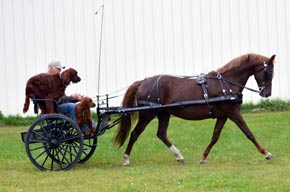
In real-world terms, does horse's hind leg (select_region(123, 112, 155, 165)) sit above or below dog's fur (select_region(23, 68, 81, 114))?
below

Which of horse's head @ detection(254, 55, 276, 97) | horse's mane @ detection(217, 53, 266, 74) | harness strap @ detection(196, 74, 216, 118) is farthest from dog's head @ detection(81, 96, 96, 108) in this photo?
horse's head @ detection(254, 55, 276, 97)

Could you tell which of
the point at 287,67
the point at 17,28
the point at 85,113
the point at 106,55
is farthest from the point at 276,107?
the point at 85,113

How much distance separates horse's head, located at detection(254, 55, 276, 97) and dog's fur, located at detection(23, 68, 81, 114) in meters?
2.72

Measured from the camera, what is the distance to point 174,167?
36.2ft

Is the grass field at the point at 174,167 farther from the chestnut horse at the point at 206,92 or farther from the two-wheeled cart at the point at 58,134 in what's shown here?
the chestnut horse at the point at 206,92

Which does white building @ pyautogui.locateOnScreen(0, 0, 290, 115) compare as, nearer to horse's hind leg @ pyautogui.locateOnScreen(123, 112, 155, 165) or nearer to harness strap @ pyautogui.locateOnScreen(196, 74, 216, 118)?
horse's hind leg @ pyautogui.locateOnScreen(123, 112, 155, 165)

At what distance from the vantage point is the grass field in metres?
9.31

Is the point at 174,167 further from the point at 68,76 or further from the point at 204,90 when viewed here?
the point at 68,76

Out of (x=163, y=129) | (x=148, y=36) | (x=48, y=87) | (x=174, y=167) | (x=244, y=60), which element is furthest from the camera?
(x=148, y=36)

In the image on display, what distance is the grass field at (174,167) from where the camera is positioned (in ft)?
30.6

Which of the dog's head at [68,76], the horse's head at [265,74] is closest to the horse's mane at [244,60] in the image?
the horse's head at [265,74]

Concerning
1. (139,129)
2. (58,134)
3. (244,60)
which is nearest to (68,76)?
(58,134)

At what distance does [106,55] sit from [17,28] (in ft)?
7.69

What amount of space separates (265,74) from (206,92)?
0.90 m
